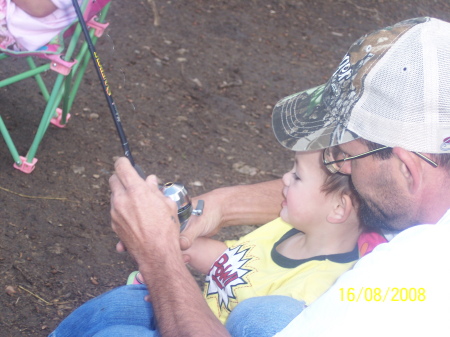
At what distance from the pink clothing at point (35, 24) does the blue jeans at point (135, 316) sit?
150cm

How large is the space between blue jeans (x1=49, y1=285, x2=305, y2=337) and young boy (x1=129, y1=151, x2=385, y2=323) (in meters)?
0.19

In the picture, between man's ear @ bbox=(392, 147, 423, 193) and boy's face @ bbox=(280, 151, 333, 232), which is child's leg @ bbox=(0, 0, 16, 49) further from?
man's ear @ bbox=(392, 147, 423, 193)

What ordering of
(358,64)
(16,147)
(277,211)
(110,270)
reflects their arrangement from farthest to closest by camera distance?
1. (16,147)
2. (110,270)
3. (277,211)
4. (358,64)

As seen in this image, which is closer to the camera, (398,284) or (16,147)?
(398,284)

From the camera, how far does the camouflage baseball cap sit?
1479 mm

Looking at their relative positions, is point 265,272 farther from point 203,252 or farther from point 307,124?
point 307,124

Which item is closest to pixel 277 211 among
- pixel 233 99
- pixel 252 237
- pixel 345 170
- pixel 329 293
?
pixel 252 237

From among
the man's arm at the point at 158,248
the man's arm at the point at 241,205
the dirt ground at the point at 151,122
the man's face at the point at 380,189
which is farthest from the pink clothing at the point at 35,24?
the man's face at the point at 380,189

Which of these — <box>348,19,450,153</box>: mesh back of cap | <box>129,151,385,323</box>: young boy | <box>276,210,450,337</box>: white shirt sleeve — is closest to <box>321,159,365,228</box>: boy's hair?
<box>129,151,385,323</box>: young boy

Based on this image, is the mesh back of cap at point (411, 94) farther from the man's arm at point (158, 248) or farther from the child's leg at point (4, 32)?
the child's leg at point (4, 32)

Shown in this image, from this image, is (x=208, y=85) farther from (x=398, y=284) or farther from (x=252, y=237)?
(x=398, y=284)

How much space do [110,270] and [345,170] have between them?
4.47ft

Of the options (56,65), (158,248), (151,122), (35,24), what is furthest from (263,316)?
(151,122)

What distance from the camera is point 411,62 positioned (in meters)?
1.52
